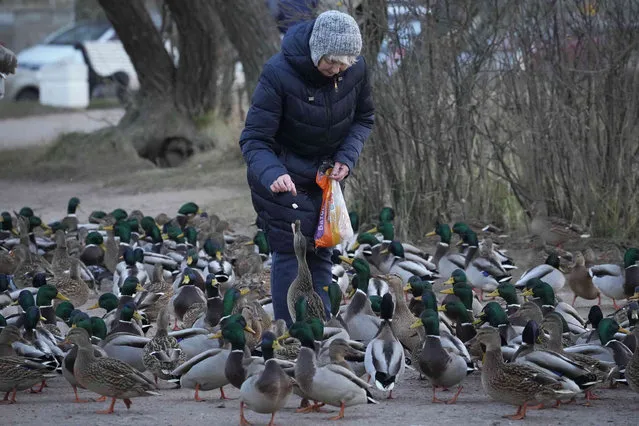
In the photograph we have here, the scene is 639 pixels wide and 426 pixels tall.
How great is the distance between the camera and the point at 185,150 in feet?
65.4

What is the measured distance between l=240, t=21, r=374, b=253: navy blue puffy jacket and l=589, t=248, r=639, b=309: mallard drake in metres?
3.43

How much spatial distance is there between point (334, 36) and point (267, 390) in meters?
2.06

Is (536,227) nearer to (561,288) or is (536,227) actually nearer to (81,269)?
(561,288)

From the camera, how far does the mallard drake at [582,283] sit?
10.9 m

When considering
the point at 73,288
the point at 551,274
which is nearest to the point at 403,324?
the point at 551,274

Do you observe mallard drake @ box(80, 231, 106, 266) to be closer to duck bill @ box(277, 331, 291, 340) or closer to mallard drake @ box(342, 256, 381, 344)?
mallard drake @ box(342, 256, 381, 344)

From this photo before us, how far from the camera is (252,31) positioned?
16.6 metres

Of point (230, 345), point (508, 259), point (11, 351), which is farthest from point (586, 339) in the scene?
point (11, 351)

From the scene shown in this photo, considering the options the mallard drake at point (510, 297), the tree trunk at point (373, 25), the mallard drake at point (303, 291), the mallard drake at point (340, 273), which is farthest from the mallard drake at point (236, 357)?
the tree trunk at point (373, 25)

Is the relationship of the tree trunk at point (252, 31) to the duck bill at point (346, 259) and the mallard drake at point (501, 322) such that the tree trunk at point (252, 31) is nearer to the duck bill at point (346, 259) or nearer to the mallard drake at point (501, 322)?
the duck bill at point (346, 259)

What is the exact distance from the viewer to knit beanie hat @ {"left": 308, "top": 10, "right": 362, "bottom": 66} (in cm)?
712

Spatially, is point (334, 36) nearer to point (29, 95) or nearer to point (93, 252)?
point (93, 252)

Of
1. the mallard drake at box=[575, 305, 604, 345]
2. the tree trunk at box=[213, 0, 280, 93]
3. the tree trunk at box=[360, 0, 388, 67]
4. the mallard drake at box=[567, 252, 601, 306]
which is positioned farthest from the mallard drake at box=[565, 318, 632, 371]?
the tree trunk at box=[213, 0, 280, 93]

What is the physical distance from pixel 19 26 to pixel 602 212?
37063mm
